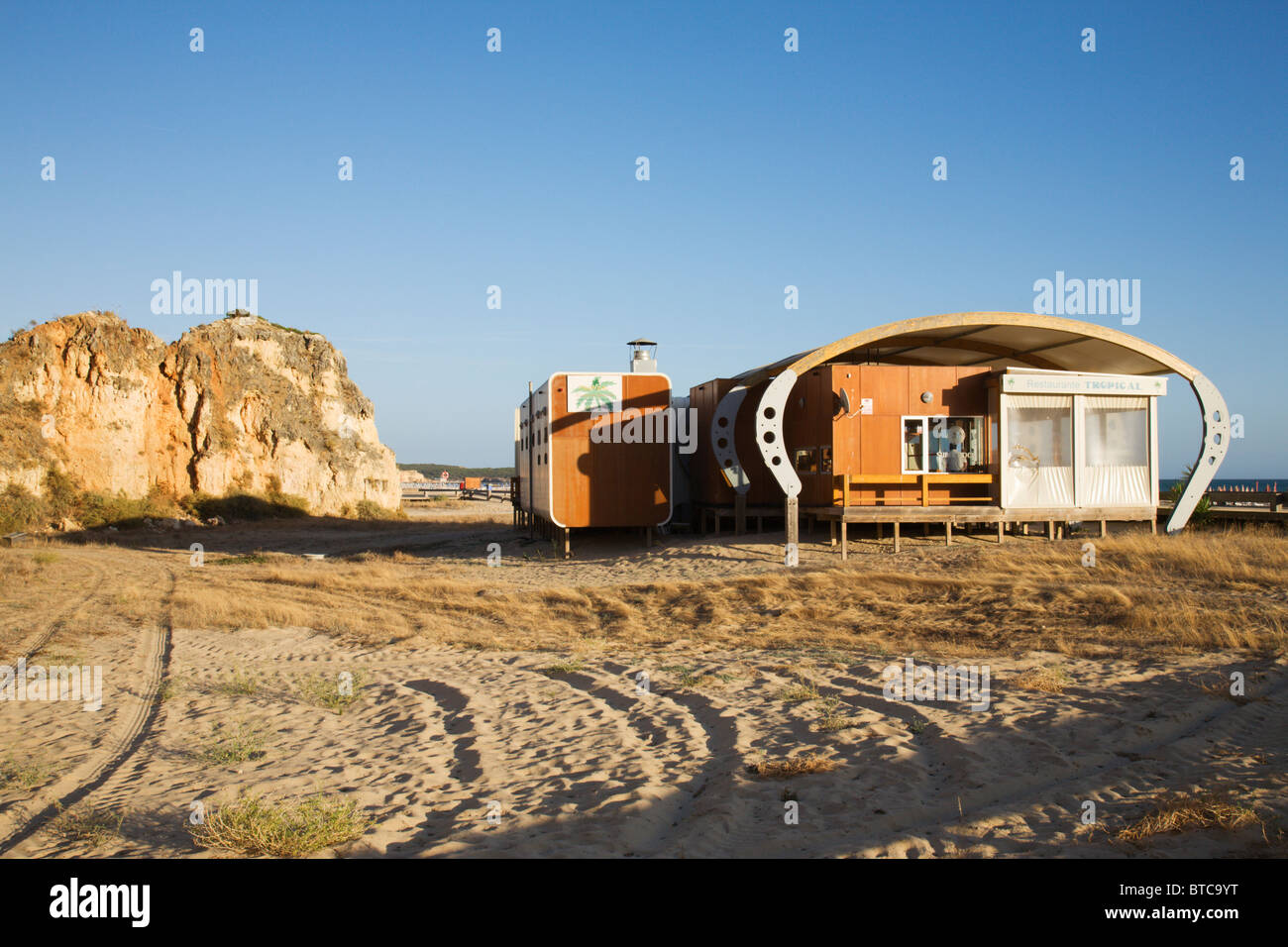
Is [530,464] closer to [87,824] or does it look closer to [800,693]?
[800,693]

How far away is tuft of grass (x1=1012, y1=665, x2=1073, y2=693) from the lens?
25.1ft

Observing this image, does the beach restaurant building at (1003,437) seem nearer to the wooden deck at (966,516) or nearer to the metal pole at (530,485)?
the wooden deck at (966,516)

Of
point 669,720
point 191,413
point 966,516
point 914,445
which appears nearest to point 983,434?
point 914,445

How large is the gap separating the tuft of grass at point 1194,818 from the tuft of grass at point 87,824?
5.83 meters

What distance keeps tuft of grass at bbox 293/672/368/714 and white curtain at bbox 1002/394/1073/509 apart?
13994 millimetres

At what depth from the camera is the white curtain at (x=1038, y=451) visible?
1795cm

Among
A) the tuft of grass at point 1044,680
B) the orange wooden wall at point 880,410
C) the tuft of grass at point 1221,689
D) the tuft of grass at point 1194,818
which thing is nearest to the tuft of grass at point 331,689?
the tuft of grass at point 1044,680

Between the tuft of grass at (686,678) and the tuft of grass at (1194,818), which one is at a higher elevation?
the tuft of grass at (1194,818)

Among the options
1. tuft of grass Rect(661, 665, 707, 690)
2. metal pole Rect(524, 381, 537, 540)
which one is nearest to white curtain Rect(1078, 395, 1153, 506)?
tuft of grass Rect(661, 665, 707, 690)

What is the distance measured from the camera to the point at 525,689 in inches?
348

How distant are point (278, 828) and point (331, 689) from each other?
181 inches

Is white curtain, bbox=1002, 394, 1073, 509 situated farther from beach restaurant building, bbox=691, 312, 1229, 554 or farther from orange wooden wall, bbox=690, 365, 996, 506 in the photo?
orange wooden wall, bbox=690, 365, 996, 506
